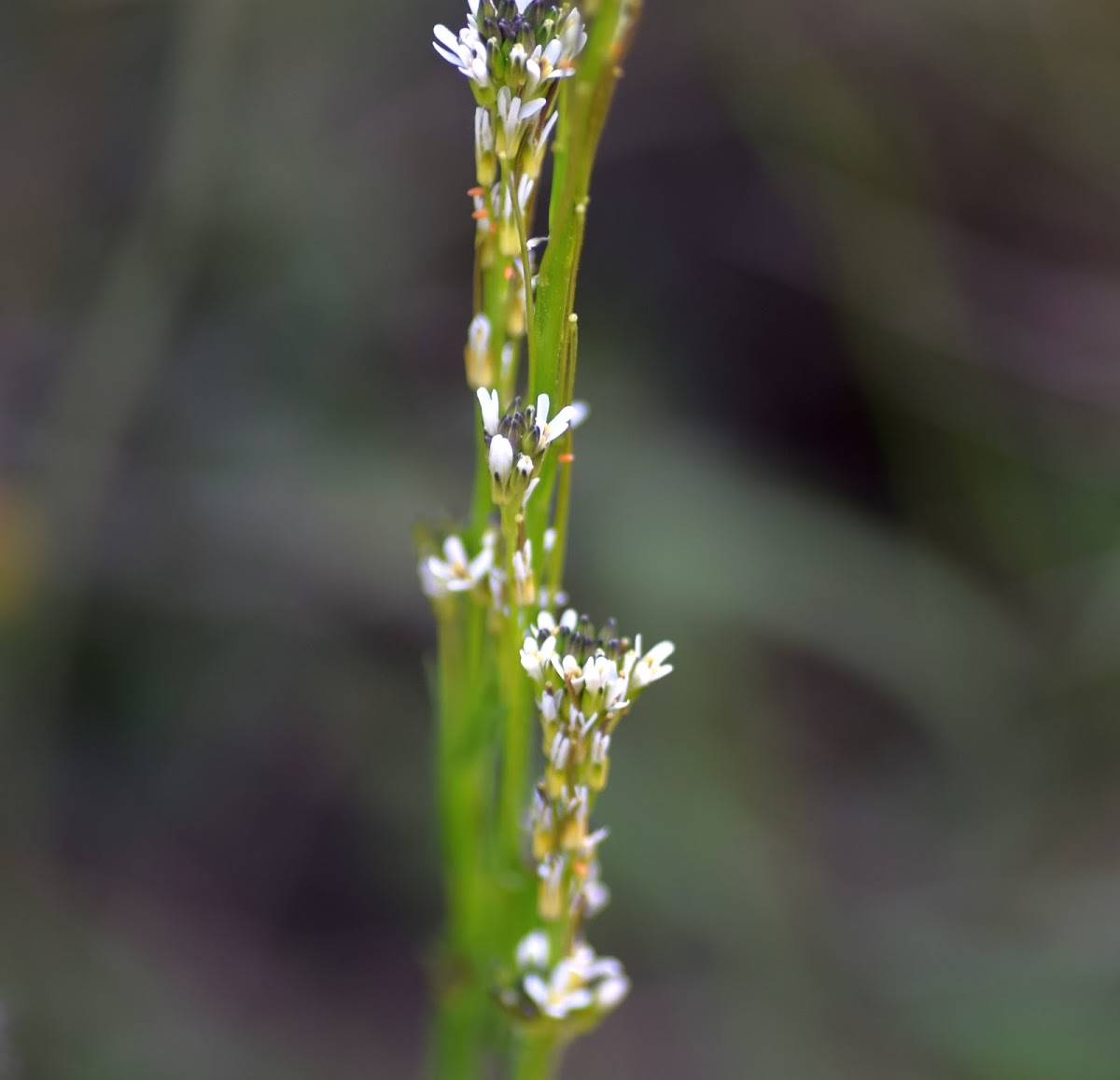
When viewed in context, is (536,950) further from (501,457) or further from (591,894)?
(501,457)

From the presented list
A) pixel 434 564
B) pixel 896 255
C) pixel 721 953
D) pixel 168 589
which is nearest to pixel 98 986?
pixel 168 589

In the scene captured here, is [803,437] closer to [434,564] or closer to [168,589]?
[168,589]

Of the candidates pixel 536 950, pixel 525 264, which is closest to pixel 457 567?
pixel 525 264

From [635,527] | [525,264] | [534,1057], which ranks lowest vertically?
[534,1057]

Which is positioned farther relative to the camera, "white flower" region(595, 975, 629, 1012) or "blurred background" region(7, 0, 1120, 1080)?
"blurred background" region(7, 0, 1120, 1080)

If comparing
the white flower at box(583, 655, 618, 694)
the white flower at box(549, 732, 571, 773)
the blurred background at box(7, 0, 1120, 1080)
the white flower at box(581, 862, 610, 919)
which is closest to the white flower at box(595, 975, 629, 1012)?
the white flower at box(581, 862, 610, 919)

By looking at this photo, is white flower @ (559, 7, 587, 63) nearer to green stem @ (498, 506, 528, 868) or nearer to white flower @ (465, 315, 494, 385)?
white flower @ (465, 315, 494, 385)
